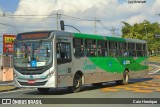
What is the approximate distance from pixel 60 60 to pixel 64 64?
402mm

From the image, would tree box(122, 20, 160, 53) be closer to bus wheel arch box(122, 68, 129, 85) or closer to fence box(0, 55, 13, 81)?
fence box(0, 55, 13, 81)

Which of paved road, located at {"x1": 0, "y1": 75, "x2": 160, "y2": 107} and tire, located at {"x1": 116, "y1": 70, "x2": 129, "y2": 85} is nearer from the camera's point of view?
paved road, located at {"x1": 0, "y1": 75, "x2": 160, "y2": 107}

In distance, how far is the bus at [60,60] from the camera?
1867cm

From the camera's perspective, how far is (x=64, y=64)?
19391 millimetres

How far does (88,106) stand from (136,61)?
15396mm

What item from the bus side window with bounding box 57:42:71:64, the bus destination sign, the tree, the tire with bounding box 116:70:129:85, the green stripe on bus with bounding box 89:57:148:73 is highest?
the tree

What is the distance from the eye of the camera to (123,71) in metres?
26.7

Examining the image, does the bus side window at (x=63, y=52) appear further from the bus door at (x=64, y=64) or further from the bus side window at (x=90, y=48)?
the bus side window at (x=90, y=48)

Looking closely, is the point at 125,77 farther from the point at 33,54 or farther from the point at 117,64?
the point at 33,54

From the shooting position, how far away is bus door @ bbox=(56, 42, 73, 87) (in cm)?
1897

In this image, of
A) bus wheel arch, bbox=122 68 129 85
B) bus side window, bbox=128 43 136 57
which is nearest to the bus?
bus wheel arch, bbox=122 68 129 85

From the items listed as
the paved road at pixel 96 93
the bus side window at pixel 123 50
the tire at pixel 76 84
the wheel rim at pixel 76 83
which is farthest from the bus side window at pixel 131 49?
the wheel rim at pixel 76 83

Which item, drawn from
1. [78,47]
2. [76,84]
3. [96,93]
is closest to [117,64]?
[78,47]

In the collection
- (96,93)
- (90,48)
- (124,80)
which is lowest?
(96,93)
